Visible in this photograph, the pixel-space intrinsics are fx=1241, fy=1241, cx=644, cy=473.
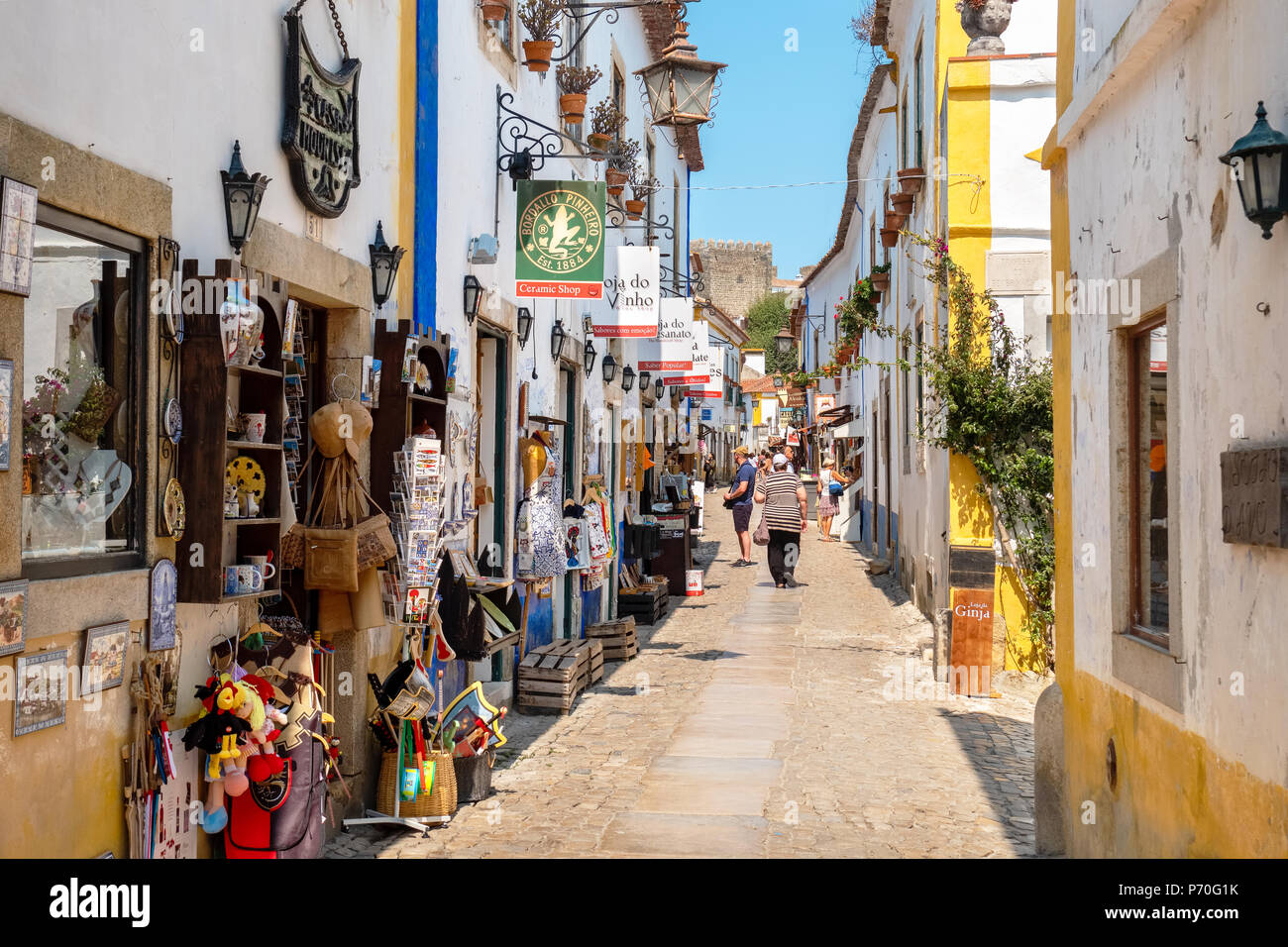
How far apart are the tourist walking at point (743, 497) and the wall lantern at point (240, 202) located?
1516 cm

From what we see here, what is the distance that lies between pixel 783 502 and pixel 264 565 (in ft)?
38.5

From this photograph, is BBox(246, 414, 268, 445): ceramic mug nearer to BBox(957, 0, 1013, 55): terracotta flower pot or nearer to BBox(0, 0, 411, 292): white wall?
BBox(0, 0, 411, 292): white wall

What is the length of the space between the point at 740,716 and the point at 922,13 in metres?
8.43

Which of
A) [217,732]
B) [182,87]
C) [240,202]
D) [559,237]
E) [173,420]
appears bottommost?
[217,732]

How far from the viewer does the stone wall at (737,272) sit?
246ft

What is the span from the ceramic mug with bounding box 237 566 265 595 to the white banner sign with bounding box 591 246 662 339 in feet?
27.1

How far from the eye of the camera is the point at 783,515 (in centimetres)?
1644

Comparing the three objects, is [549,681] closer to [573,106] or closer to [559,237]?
[559,237]

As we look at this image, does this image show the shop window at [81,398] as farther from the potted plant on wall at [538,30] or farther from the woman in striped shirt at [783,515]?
the woman in striped shirt at [783,515]

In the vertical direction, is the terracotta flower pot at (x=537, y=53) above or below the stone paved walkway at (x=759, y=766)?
above

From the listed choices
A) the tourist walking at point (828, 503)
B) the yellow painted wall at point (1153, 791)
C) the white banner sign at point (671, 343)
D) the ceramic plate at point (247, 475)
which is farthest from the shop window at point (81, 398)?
the tourist walking at point (828, 503)

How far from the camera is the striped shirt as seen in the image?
53.2ft

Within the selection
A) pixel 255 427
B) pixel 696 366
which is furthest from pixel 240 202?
pixel 696 366

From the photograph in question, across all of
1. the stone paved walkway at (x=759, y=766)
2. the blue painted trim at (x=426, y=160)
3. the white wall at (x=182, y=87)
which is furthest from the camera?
the blue painted trim at (x=426, y=160)
